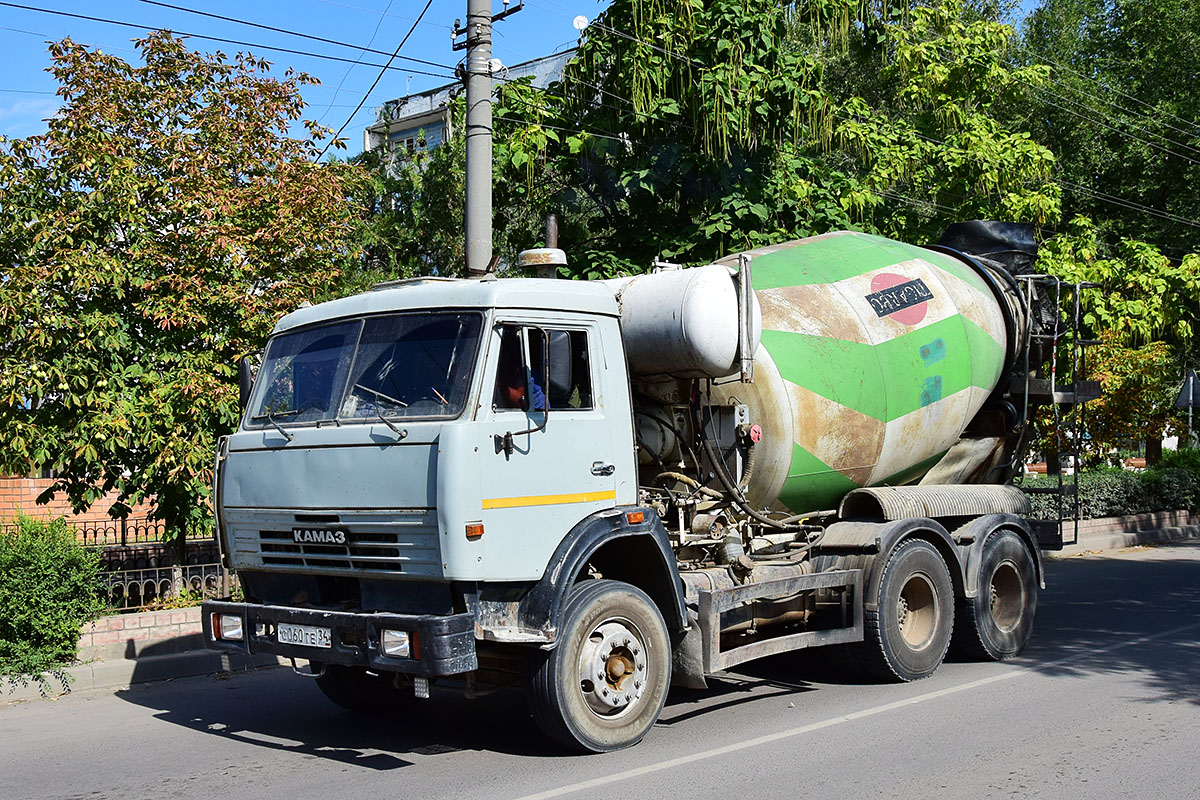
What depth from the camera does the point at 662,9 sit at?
42.9 feet

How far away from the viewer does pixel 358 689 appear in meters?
7.82

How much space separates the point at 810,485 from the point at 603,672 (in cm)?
281

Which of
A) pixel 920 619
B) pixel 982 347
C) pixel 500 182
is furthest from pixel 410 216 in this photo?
pixel 920 619

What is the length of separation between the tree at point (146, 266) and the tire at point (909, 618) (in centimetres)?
592

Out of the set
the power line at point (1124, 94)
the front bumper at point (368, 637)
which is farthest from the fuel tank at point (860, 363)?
the power line at point (1124, 94)

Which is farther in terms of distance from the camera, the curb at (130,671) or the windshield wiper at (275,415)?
the curb at (130,671)

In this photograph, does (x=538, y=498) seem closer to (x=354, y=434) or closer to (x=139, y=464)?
→ (x=354, y=434)

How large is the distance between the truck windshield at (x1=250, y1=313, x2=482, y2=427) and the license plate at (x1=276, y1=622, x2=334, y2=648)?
1.18 m

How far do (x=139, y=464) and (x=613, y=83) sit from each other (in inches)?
268

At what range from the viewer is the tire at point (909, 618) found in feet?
27.0

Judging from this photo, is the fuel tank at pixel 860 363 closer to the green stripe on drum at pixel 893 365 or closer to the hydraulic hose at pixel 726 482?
the green stripe on drum at pixel 893 365

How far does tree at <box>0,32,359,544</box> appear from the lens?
9.84 m

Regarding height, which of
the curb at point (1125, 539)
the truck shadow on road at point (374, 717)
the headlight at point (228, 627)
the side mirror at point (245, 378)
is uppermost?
the side mirror at point (245, 378)

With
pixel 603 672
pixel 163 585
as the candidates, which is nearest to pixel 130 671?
pixel 163 585
